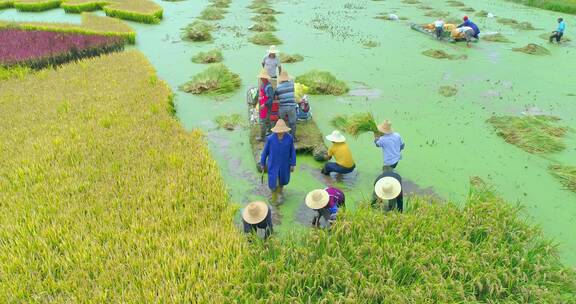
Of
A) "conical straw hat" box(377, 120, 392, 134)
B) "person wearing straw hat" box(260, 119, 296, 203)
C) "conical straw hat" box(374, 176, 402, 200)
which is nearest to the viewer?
"conical straw hat" box(374, 176, 402, 200)

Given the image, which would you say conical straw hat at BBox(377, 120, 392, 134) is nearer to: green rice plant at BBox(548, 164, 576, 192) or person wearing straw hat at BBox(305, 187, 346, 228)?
person wearing straw hat at BBox(305, 187, 346, 228)

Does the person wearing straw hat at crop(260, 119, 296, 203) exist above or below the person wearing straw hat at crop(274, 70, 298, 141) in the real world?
below

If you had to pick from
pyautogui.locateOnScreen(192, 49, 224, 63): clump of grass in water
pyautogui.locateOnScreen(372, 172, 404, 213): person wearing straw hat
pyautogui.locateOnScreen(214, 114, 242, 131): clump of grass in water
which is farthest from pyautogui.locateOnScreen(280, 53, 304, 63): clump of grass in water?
pyautogui.locateOnScreen(372, 172, 404, 213): person wearing straw hat

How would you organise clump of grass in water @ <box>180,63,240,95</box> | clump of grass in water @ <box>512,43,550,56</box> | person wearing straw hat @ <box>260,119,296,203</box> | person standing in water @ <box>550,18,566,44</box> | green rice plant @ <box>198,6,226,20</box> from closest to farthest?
person wearing straw hat @ <box>260,119,296,203</box> < clump of grass in water @ <box>180,63,240,95</box> < clump of grass in water @ <box>512,43,550,56</box> < person standing in water @ <box>550,18,566,44</box> < green rice plant @ <box>198,6,226,20</box>

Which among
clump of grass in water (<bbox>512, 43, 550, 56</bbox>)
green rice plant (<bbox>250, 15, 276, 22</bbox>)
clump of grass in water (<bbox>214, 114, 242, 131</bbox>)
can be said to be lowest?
clump of grass in water (<bbox>214, 114, 242, 131</bbox>)

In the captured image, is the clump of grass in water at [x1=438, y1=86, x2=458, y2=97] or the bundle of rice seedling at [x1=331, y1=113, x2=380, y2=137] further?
the clump of grass in water at [x1=438, y1=86, x2=458, y2=97]

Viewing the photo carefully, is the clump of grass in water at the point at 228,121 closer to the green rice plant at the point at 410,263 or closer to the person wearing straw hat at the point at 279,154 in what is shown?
the person wearing straw hat at the point at 279,154

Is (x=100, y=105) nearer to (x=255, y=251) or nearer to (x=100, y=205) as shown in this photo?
(x=100, y=205)

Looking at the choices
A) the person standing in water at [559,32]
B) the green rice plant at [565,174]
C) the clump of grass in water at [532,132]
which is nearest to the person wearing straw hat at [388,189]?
the green rice plant at [565,174]
